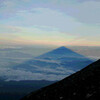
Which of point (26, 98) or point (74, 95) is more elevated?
point (74, 95)

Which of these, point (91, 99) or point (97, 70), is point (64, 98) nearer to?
point (91, 99)

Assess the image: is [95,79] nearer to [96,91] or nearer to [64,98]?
[96,91]

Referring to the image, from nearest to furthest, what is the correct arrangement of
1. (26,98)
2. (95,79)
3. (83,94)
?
(83,94) → (95,79) → (26,98)

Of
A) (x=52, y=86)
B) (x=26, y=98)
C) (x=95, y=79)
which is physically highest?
(x=95, y=79)

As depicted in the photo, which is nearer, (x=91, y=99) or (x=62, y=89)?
(x=91, y=99)

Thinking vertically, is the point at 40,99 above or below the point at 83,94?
below

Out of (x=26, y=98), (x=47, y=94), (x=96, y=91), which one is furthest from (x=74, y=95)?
(x=26, y=98)

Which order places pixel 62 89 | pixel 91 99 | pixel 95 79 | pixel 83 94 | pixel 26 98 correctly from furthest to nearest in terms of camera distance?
1. pixel 26 98
2. pixel 62 89
3. pixel 95 79
4. pixel 83 94
5. pixel 91 99

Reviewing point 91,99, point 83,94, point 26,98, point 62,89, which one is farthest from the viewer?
point 26,98

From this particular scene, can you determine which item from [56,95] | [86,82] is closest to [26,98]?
[56,95]
